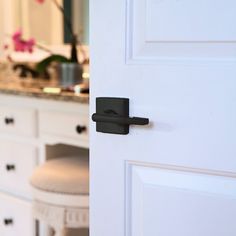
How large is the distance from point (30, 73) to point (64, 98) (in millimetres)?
914

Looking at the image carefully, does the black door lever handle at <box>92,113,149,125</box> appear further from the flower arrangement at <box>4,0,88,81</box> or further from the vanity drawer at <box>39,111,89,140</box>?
the flower arrangement at <box>4,0,88,81</box>

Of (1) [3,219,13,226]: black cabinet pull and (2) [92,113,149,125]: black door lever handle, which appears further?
(1) [3,219,13,226]: black cabinet pull

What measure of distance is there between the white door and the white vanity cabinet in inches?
28.8

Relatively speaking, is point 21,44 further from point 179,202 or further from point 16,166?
point 179,202

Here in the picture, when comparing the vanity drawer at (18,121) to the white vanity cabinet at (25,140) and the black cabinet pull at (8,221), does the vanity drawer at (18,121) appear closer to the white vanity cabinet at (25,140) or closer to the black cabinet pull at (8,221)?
the white vanity cabinet at (25,140)

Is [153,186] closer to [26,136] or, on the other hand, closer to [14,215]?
[26,136]

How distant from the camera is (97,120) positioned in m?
1.12

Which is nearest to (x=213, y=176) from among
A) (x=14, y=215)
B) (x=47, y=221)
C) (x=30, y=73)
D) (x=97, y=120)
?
(x=97, y=120)

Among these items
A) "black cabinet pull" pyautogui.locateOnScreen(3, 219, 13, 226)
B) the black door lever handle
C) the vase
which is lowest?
"black cabinet pull" pyautogui.locateOnScreen(3, 219, 13, 226)

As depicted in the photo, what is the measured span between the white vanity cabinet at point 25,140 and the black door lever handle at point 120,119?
2.39 feet

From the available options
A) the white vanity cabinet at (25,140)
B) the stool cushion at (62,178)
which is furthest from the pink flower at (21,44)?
the stool cushion at (62,178)

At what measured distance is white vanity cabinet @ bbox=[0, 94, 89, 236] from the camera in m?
1.90

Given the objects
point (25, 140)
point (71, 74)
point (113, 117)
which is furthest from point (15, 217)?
point (113, 117)

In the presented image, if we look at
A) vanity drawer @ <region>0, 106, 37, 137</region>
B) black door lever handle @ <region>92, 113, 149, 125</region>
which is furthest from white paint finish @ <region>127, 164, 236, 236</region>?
vanity drawer @ <region>0, 106, 37, 137</region>
